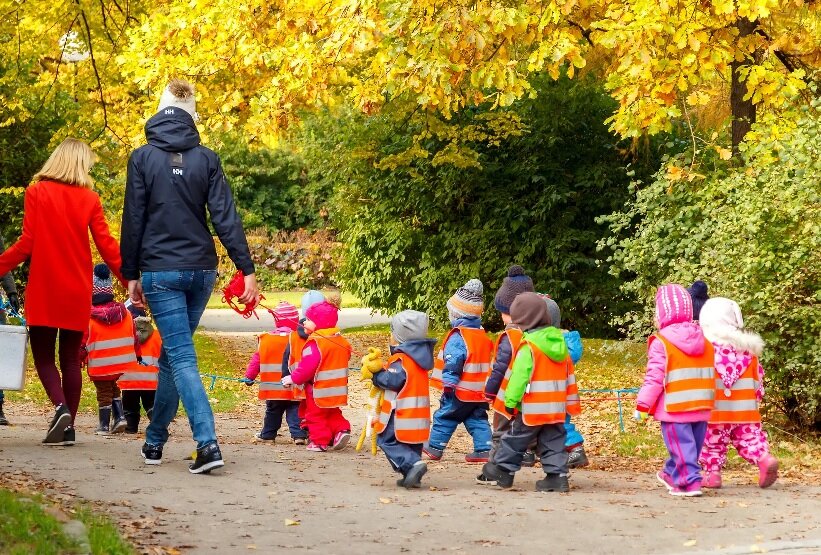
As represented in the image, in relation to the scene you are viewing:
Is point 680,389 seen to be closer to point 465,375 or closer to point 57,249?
point 465,375

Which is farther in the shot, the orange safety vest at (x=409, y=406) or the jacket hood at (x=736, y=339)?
the jacket hood at (x=736, y=339)

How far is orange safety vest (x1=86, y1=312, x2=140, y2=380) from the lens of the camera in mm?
9992

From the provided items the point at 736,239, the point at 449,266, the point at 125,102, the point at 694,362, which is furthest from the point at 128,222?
the point at 449,266

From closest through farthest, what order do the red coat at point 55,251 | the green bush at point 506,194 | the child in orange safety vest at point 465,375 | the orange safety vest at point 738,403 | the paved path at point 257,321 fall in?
the orange safety vest at point 738,403 < the red coat at point 55,251 < the child in orange safety vest at point 465,375 < the green bush at point 506,194 < the paved path at point 257,321

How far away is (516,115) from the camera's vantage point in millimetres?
20016

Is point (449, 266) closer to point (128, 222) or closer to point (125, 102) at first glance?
point (125, 102)

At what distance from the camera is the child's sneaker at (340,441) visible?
9.55 m

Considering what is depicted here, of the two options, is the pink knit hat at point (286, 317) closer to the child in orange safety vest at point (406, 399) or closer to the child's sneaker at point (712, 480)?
the child in orange safety vest at point (406, 399)

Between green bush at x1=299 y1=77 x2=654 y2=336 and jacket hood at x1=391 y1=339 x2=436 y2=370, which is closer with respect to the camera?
jacket hood at x1=391 y1=339 x2=436 y2=370

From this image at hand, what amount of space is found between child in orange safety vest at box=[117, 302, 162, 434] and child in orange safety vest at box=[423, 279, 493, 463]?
2.43 metres

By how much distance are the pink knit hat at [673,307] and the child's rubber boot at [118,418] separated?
4742 mm

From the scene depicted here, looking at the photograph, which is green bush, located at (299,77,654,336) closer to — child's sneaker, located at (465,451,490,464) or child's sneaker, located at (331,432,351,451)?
child's sneaker, located at (331,432,351,451)

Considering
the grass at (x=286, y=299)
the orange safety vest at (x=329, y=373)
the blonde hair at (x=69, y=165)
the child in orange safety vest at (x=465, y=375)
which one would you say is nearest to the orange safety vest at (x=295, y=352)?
the orange safety vest at (x=329, y=373)

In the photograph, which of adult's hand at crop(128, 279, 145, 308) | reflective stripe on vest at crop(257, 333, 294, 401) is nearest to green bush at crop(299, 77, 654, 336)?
reflective stripe on vest at crop(257, 333, 294, 401)
